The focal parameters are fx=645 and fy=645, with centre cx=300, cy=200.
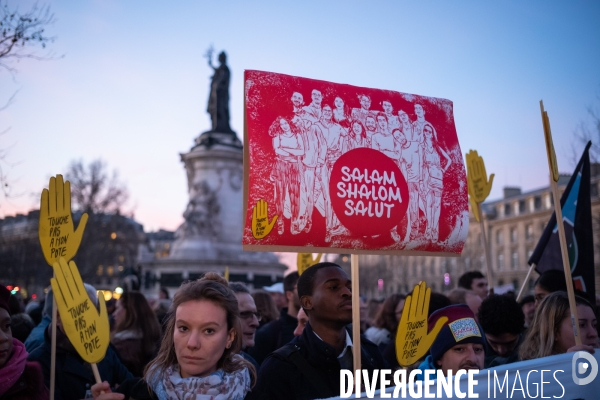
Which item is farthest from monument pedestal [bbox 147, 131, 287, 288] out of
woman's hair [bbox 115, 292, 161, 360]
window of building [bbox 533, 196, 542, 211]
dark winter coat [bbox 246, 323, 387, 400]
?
window of building [bbox 533, 196, 542, 211]

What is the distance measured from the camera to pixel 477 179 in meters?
5.47

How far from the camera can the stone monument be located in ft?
90.4

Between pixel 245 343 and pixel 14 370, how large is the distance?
2.04 m

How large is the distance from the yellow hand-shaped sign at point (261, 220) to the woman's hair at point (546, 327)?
1.88m

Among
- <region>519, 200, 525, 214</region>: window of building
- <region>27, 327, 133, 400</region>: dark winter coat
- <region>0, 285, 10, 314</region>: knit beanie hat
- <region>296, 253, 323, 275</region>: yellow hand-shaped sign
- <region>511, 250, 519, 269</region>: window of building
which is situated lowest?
<region>27, 327, 133, 400</region>: dark winter coat

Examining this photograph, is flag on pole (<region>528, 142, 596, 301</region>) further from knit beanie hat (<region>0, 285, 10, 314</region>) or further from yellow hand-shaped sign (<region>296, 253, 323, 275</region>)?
Result: knit beanie hat (<region>0, 285, 10, 314</region>)

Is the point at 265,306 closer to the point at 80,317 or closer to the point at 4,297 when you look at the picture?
the point at 4,297

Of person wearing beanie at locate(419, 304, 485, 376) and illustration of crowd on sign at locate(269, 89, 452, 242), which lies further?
person wearing beanie at locate(419, 304, 485, 376)

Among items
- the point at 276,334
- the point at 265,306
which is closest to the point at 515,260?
the point at 265,306

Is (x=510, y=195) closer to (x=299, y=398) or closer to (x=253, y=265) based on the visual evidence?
(x=253, y=265)

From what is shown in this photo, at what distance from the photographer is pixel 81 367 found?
390cm

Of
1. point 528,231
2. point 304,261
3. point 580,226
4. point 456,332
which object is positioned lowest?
point 456,332

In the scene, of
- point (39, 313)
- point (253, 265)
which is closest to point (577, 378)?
point (39, 313)

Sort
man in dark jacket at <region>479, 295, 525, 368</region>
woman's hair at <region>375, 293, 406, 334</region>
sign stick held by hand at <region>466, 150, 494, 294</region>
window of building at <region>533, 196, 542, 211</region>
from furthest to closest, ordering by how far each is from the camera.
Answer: window of building at <region>533, 196, 542, 211</region> < woman's hair at <region>375, 293, 406, 334</region> < sign stick held by hand at <region>466, 150, 494, 294</region> < man in dark jacket at <region>479, 295, 525, 368</region>
